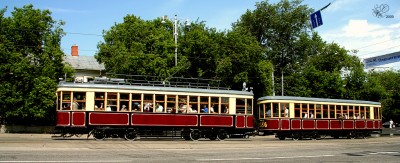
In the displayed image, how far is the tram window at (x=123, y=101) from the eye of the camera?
868 inches

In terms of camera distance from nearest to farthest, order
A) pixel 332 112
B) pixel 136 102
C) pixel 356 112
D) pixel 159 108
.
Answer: pixel 136 102, pixel 159 108, pixel 332 112, pixel 356 112

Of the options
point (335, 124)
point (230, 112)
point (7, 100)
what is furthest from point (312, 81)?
point (7, 100)

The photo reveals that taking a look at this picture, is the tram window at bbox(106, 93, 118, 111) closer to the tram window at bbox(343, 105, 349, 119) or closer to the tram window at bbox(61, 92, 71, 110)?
the tram window at bbox(61, 92, 71, 110)

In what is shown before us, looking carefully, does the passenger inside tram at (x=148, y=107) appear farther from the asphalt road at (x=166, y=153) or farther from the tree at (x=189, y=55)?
the tree at (x=189, y=55)

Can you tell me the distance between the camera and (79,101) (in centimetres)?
2136

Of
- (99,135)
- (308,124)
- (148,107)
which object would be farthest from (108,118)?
(308,124)

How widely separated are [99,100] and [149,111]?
2562 millimetres

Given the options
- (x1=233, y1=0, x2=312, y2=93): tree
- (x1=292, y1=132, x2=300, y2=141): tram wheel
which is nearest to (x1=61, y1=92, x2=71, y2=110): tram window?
(x1=292, y1=132, x2=300, y2=141): tram wheel

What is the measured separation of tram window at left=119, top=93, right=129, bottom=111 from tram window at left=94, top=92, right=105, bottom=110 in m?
0.87

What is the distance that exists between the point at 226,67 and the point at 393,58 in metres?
14.2

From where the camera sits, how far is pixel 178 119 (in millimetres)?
23203

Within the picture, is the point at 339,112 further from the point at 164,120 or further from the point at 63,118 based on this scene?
the point at 63,118

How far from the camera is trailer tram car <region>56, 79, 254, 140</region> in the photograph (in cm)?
2130

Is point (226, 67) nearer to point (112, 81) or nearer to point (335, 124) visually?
point (335, 124)
